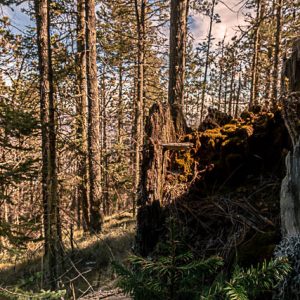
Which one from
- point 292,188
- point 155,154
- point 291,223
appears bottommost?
point 291,223

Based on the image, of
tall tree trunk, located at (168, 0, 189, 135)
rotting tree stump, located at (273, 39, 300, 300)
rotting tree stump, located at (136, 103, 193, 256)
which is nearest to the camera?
rotting tree stump, located at (273, 39, 300, 300)

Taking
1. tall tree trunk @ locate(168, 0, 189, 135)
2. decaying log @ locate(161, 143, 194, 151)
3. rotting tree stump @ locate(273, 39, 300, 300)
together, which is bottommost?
rotting tree stump @ locate(273, 39, 300, 300)

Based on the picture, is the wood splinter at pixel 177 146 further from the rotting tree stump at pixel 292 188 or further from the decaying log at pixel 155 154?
the rotting tree stump at pixel 292 188

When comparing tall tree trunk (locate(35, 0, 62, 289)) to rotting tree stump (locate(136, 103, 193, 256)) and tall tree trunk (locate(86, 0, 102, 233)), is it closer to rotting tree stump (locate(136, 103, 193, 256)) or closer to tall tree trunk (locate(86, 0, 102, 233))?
rotting tree stump (locate(136, 103, 193, 256))

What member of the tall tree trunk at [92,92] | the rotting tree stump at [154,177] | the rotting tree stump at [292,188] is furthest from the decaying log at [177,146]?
the tall tree trunk at [92,92]

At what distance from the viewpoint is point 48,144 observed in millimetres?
4699

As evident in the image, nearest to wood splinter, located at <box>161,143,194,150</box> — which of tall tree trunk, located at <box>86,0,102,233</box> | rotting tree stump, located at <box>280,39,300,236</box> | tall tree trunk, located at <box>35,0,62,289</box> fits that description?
rotting tree stump, located at <box>280,39,300,236</box>

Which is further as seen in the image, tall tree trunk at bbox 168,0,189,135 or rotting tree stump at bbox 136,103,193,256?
tall tree trunk at bbox 168,0,189,135

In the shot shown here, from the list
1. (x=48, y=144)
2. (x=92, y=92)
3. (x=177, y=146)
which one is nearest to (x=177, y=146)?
(x=177, y=146)

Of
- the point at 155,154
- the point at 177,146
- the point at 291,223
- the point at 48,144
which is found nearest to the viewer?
the point at 291,223

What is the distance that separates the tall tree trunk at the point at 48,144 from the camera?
4.32 meters

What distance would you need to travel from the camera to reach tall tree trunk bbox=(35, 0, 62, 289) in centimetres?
432

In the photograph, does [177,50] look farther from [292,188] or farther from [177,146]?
[292,188]

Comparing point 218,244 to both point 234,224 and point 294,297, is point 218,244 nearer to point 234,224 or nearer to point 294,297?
point 234,224
